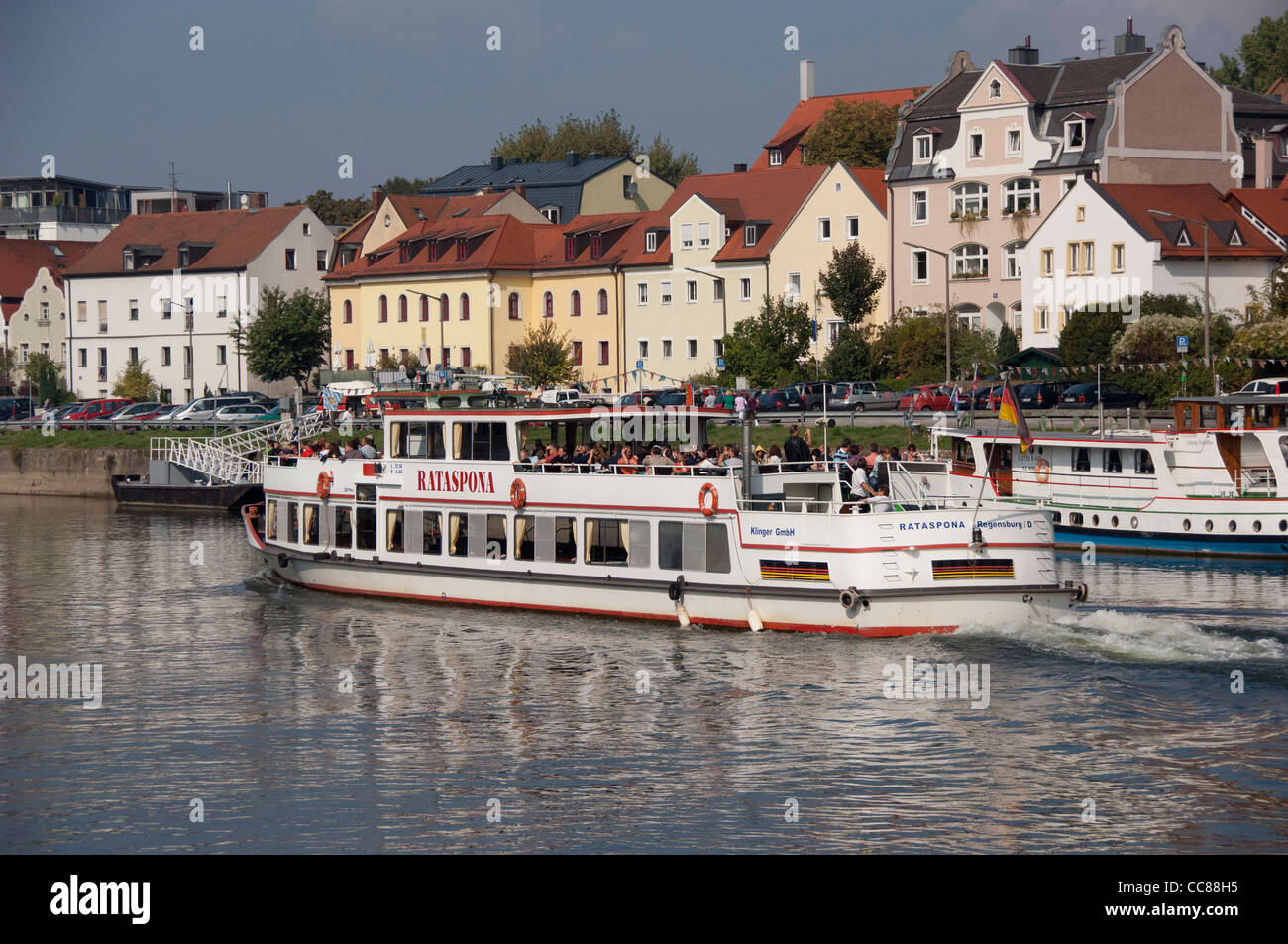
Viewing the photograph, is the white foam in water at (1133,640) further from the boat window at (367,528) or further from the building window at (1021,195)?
the building window at (1021,195)

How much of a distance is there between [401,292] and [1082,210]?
40218 mm

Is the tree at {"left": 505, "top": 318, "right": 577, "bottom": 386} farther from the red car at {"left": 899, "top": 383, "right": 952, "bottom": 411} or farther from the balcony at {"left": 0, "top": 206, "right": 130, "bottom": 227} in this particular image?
the balcony at {"left": 0, "top": 206, "right": 130, "bottom": 227}

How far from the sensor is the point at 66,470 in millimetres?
74438

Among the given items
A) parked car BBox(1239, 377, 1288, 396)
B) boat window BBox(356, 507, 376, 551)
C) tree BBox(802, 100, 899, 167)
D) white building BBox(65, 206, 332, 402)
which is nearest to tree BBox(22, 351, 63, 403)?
white building BBox(65, 206, 332, 402)

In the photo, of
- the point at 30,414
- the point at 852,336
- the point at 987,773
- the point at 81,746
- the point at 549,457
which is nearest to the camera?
the point at 987,773

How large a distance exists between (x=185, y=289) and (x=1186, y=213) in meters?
60.0

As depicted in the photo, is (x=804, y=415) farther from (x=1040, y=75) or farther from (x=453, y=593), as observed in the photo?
(x=453, y=593)

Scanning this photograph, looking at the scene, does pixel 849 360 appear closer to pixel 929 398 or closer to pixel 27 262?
pixel 929 398

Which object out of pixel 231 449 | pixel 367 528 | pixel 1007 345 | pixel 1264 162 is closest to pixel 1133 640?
pixel 367 528

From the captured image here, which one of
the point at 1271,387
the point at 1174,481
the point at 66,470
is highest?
the point at 1271,387

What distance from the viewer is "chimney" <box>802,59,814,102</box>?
392 ft

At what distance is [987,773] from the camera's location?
19438 millimetres

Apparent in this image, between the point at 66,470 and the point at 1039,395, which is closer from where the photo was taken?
the point at 1039,395
